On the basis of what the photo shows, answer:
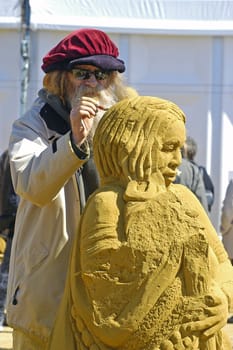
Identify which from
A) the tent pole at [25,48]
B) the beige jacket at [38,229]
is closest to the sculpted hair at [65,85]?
the beige jacket at [38,229]

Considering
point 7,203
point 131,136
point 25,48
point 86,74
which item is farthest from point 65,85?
point 25,48

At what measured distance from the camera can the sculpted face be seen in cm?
291

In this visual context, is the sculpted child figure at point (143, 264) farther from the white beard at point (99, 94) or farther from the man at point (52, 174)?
the white beard at point (99, 94)

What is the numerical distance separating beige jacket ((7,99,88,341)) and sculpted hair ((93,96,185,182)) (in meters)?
0.32

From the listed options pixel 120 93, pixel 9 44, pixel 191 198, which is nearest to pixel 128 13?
pixel 9 44

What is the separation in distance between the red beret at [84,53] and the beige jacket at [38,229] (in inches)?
7.8

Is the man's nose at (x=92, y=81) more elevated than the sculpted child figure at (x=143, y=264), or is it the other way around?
the man's nose at (x=92, y=81)

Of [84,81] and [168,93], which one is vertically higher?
[84,81]

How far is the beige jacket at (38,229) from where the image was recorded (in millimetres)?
3287

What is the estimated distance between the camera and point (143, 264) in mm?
2758

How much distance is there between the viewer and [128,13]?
11.0 metres

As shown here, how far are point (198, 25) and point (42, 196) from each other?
7932 mm

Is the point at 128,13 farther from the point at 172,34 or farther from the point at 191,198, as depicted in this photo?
the point at 191,198

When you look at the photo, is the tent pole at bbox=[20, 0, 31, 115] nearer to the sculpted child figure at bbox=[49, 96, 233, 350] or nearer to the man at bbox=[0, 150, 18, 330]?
the man at bbox=[0, 150, 18, 330]
